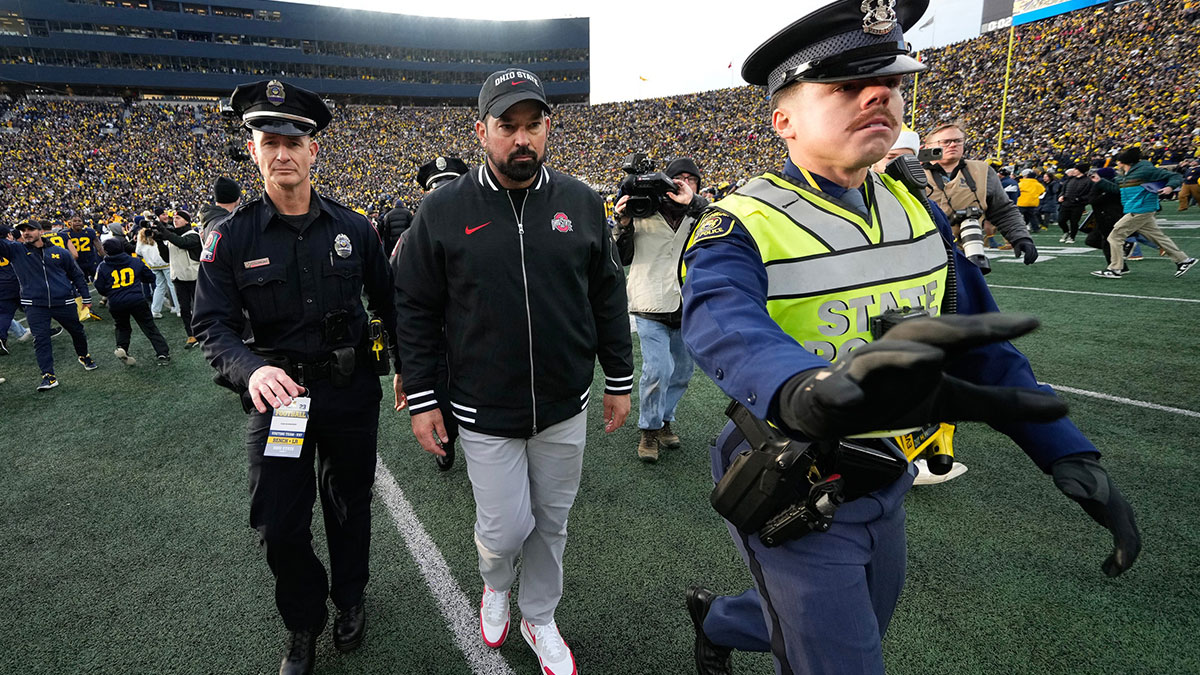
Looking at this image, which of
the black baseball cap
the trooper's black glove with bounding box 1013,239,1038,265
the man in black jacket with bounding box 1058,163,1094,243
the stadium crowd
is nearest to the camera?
the black baseball cap

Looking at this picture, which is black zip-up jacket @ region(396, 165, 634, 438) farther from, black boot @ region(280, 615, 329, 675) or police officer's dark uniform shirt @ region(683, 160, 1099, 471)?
black boot @ region(280, 615, 329, 675)

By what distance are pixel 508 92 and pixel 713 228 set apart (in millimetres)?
1147

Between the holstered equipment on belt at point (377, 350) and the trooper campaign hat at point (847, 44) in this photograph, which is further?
the holstered equipment on belt at point (377, 350)

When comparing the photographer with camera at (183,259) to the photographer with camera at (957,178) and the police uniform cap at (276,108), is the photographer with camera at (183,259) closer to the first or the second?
the police uniform cap at (276,108)

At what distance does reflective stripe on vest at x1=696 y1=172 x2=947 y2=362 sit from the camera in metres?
1.28

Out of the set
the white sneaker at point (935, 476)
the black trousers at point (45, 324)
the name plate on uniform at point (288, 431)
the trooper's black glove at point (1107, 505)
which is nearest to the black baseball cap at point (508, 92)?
the name plate on uniform at point (288, 431)

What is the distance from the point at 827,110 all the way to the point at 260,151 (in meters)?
2.14

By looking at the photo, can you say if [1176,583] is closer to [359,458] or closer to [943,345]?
[943,345]

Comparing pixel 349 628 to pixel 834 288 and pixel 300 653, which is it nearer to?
pixel 300 653

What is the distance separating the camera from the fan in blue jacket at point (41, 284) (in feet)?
20.8

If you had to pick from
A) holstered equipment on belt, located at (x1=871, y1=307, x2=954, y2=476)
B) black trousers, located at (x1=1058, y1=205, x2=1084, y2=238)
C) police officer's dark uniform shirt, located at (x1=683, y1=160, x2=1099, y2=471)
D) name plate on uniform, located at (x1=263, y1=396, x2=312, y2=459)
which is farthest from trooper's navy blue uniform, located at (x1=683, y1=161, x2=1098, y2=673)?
black trousers, located at (x1=1058, y1=205, x2=1084, y2=238)

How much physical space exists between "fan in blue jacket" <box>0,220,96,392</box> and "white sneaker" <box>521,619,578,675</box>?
7316 millimetres

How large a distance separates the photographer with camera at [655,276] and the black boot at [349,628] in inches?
83.3

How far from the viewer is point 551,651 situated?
7.39 ft
